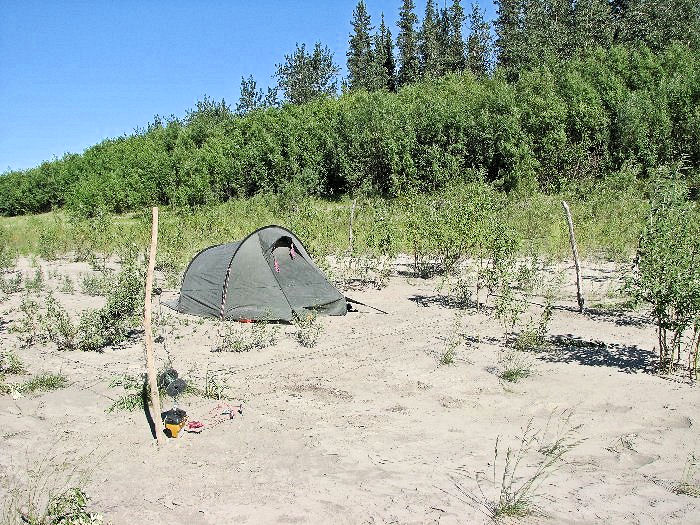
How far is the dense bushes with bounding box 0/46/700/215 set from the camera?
2248 centimetres

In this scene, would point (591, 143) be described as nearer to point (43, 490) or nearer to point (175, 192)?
point (175, 192)

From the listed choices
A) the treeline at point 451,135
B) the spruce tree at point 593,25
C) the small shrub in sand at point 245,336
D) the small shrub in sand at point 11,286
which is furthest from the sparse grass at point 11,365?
the spruce tree at point 593,25

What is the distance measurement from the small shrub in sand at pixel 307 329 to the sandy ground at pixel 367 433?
1.00 feet

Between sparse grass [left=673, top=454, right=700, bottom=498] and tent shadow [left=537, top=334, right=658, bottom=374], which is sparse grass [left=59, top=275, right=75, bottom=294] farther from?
sparse grass [left=673, top=454, right=700, bottom=498]

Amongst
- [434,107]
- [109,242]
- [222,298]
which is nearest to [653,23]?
[434,107]

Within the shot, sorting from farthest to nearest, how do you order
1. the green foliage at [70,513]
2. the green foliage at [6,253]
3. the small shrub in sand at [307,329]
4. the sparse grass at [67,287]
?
1. the green foliage at [6,253]
2. the sparse grass at [67,287]
3. the small shrub in sand at [307,329]
4. the green foliage at [70,513]

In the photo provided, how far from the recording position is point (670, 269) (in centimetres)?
691

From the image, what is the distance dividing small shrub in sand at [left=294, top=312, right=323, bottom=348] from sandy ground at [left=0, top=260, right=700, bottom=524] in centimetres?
31

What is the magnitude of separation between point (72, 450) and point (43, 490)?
2.46 ft

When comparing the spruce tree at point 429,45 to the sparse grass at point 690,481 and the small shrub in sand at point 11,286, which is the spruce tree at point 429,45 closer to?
the small shrub in sand at point 11,286

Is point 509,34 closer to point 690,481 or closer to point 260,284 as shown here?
point 260,284

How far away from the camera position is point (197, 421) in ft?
19.9

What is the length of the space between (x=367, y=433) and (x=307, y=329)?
3.80 m

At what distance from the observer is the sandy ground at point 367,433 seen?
4.50 meters
